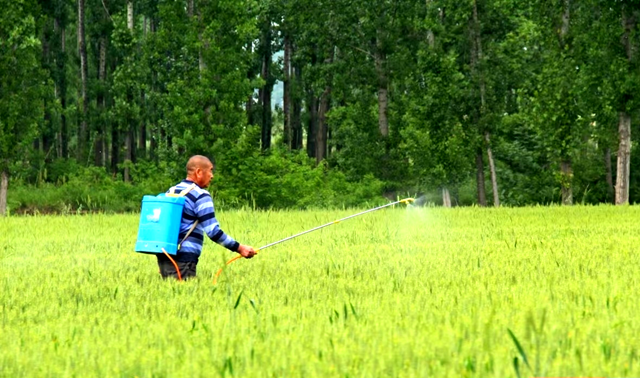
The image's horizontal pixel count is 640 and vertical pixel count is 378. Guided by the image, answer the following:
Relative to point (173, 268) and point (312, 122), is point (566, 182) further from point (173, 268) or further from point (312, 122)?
point (312, 122)

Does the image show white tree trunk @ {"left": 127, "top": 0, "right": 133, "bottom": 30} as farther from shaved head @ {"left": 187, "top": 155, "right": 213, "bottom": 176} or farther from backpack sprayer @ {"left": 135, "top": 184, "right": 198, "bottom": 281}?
backpack sprayer @ {"left": 135, "top": 184, "right": 198, "bottom": 281}

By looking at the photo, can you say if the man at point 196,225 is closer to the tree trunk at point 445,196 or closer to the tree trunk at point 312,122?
the tree trunk at point 445,196

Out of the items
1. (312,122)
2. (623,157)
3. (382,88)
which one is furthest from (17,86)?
(312,122)

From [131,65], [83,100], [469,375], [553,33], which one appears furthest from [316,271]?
[83,100]

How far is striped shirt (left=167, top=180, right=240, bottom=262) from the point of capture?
33.1 feet

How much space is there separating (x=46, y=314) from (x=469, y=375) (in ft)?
13.4

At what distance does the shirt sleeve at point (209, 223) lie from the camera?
33.0 ft

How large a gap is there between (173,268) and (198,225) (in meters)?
0.51

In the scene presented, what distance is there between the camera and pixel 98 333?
6.73m

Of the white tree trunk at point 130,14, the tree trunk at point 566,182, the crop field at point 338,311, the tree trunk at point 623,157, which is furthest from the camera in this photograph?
the white tree trunk at point 130,14

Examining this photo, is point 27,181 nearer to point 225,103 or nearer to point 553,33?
point 225,103

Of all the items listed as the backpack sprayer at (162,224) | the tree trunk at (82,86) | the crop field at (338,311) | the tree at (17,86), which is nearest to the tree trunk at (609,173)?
the tree at (17,86)

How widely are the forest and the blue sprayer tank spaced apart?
19104 millimetres

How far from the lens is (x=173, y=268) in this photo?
10.3 metres
